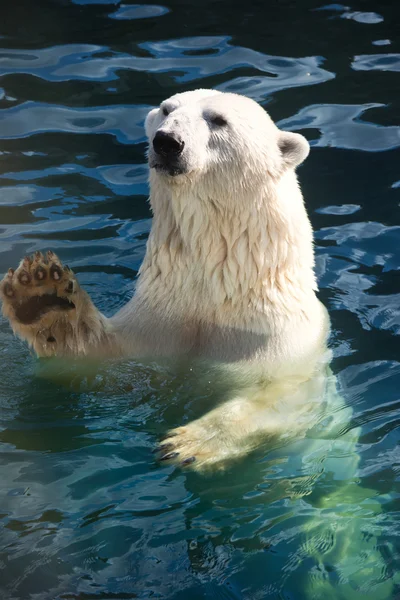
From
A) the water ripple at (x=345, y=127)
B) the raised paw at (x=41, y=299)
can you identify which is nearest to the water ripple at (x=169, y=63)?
the water ripple at (x=345, y=127)

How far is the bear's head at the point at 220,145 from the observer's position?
3893 millimetres

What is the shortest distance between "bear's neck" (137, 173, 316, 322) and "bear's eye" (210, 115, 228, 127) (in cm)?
33

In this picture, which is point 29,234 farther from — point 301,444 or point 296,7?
point 296,7

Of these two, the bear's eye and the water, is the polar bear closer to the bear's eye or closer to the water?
the bear's eye

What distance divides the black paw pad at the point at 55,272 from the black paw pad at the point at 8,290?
195 mm

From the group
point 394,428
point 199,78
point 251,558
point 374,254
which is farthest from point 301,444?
point 199,78

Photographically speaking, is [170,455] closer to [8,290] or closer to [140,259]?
[8,290]

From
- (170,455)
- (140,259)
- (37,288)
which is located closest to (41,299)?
(37,288)

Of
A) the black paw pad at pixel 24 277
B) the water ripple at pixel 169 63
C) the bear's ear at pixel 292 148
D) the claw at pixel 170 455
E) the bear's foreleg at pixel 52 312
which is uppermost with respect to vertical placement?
the water ripple at pixel 169 63

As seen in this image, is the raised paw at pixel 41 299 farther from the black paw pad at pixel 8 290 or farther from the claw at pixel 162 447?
the claw at pixel 162 447

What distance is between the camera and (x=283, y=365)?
4.29m

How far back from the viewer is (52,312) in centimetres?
417

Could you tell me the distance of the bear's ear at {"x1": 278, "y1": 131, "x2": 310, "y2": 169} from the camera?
430 cm

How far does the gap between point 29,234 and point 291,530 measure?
3.12 m
